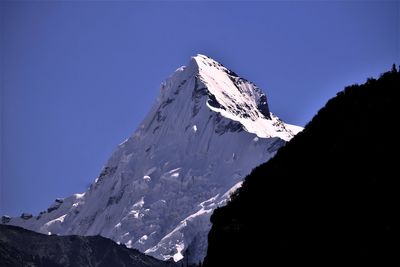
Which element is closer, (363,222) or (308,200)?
(363,222)

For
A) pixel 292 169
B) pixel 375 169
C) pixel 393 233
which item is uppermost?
pixel 292 169

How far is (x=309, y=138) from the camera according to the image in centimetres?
12294

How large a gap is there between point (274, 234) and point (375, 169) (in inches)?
499

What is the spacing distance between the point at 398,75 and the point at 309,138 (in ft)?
40.8

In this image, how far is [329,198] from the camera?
105 m

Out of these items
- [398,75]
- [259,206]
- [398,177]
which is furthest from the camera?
[398,75]

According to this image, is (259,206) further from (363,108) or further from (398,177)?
(398,177)

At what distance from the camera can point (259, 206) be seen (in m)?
117

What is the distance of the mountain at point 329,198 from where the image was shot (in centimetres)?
9519

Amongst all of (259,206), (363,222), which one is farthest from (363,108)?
(363,222)

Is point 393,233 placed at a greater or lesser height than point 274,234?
lesser

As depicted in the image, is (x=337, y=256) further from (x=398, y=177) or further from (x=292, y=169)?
(x=292, y=169)

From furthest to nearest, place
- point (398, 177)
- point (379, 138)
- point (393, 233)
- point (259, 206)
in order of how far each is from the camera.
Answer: point (259, 206), point (379, 138), point (398, 177), point (393, 233)

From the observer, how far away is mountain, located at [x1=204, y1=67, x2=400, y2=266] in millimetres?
95188
